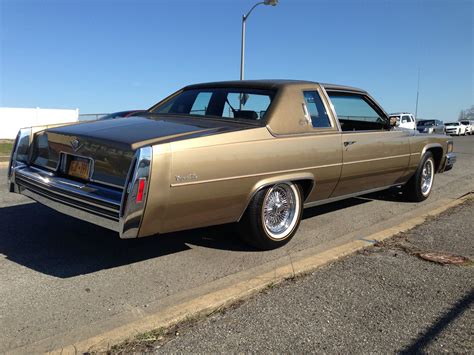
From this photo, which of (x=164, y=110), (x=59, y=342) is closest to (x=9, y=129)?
(x=164, y=110)

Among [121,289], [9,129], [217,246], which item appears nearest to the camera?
[121,289]

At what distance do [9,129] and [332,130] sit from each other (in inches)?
1212

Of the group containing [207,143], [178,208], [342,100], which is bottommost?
[178,208]

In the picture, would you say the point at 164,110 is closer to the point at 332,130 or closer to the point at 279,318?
the point at 332,130

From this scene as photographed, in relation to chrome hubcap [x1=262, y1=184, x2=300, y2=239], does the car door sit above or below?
above

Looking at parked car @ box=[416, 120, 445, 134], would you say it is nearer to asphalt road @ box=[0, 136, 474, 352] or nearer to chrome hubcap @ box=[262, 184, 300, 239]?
asphalt road @ box=[0, 136, 474, 352]

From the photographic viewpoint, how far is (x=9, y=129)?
101 ft

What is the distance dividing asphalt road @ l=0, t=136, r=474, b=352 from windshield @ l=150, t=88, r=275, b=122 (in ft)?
4.16

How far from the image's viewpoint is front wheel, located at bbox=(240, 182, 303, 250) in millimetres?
4023

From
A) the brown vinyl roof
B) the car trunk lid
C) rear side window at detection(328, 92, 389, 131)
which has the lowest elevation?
the car trunk lid

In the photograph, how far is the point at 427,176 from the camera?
6.91m

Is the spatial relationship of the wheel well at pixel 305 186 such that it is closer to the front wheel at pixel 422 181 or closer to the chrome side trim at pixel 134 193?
the chrome side trim at pixel 134 193

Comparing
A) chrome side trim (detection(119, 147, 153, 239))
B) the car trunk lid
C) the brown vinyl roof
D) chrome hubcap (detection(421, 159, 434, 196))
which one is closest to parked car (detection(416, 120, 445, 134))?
chrome hubcap (detection(421, 159, 434, 196))

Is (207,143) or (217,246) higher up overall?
(207,143)
